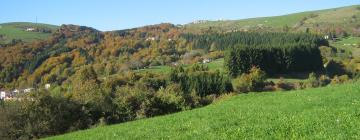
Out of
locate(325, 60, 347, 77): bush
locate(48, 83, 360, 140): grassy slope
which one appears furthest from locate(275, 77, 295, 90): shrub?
locate(48, 83, 360, 140): grassy slope

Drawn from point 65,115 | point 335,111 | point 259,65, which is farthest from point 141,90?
point 259,65

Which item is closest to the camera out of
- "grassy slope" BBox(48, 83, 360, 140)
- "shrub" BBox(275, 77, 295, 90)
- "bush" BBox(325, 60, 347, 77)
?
"grassy slope" BBox(48, 83, 360, 140)

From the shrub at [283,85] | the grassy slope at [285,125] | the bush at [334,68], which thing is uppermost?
the grassy slope at [285,125]

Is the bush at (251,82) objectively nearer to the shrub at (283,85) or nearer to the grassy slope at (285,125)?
the shrub at (283,85)

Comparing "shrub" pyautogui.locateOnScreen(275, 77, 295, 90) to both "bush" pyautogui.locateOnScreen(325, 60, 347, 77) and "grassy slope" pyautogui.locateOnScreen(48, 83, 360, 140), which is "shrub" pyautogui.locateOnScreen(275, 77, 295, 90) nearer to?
"bush" pyautogui.locateOnScreen(325, 60, 347, 77)

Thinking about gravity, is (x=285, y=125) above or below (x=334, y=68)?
above

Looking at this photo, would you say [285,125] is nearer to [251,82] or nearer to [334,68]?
[251,82]

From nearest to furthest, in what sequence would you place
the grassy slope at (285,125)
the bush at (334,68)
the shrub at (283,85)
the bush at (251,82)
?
the grassy slope at (285,125) < the bush at (251,82) < the shrub at (283,85) < the bush at (334,68)

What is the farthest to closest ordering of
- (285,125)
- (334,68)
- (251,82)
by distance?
1. (334,68)
2. (251,82)
3. (285,125)

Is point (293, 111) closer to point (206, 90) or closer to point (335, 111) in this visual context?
point (335, 111)

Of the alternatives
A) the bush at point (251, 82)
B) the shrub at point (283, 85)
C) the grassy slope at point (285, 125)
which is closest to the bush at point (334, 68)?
the shrub at point (283, 85)

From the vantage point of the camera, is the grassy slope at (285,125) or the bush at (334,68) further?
the bush at (334,68)

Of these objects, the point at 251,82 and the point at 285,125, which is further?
the point at 251,82

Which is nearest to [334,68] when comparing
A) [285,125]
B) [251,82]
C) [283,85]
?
[283,85]
